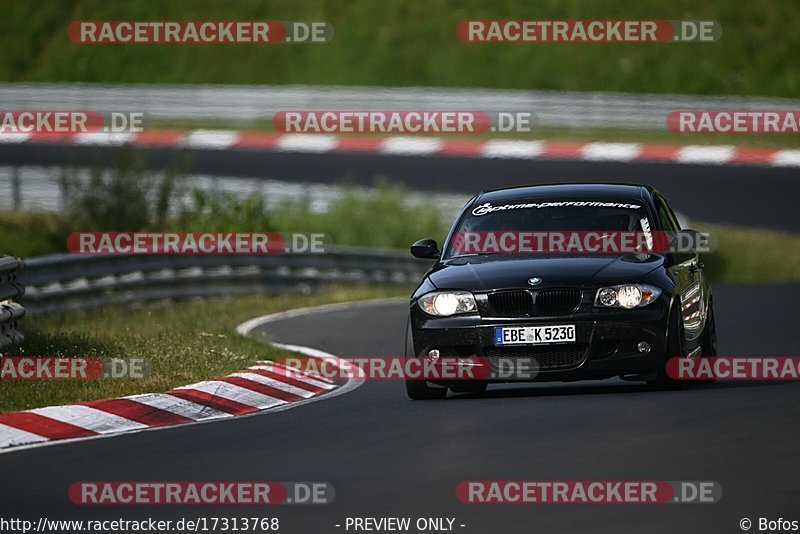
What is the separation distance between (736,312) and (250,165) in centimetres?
1915

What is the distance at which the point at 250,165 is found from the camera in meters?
38.5

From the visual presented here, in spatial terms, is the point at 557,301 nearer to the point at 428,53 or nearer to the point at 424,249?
the point at 424,249

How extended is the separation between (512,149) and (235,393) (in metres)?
26.3

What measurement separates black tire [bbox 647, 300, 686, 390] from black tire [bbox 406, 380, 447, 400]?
1460 mm

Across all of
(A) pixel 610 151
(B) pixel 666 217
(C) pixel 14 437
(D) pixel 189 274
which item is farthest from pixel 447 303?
(A) pixel 610 151

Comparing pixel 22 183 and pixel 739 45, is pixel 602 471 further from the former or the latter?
pixel 739 45

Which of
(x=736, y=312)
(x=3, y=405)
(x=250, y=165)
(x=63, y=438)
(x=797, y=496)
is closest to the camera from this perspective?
(x=797, y=496)

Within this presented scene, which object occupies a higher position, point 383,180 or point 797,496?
point 383,180

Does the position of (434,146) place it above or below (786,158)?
above

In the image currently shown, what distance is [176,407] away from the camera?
39.2 ft

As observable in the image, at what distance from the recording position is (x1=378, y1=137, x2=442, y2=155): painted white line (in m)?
39.7

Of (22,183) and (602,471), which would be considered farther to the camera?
(22,183)

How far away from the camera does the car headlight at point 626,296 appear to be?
11859 millimetres

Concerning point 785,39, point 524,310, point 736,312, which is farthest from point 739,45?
point 524,310
